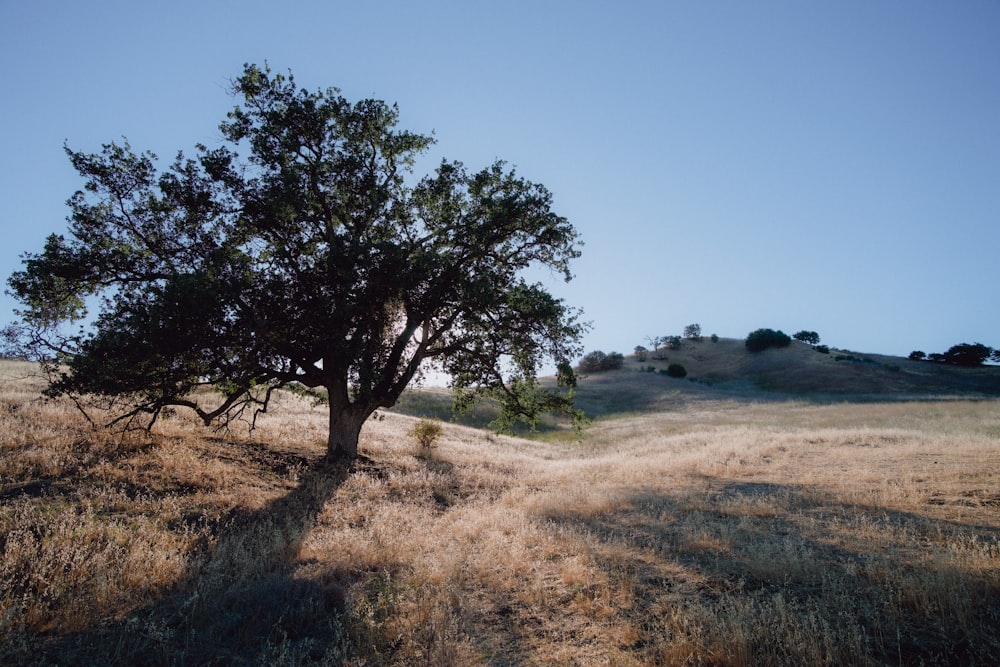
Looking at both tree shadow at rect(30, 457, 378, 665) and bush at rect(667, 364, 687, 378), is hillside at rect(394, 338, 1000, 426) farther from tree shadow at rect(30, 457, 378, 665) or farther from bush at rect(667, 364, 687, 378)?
A: tree shadow at rect(30, 457, 378, 665)

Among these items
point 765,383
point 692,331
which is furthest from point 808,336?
point 765,383

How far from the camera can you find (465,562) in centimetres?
791

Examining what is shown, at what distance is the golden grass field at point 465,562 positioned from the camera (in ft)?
16.5

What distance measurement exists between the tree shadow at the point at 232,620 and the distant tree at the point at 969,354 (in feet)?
303

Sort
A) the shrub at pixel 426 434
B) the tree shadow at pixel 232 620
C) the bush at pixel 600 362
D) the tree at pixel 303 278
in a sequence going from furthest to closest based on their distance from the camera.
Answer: the bush at pixel 600 362, the shrub at pixel 426 434, the tree at pixel 303 278, the tree shadow at pixel 232 620

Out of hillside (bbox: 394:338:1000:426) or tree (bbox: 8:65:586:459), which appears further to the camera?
hillside (bbox: 394:338:1000:426)

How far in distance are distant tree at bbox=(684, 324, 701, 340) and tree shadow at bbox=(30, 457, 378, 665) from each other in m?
107

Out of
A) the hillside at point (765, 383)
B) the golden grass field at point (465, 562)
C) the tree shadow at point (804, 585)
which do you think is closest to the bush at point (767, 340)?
the hillside at point (765, 383)

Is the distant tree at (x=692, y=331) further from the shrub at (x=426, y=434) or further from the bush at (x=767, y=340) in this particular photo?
the shrub at (x=426, y=434)

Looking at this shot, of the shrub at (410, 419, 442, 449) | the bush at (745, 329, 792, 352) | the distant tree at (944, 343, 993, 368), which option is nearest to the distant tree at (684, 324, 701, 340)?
the bush at (745, 329, 792, 352)

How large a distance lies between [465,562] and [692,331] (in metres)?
107

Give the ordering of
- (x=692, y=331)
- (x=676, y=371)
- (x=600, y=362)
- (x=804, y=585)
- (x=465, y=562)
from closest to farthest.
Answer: (x=804, y=585) < (x=465, y=562) < (x=676, y=371) < (x=600, y=362) < (x=692, y=331)

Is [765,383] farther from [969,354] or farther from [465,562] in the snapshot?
[465,562]

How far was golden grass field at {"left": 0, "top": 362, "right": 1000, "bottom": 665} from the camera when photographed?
199 inches
